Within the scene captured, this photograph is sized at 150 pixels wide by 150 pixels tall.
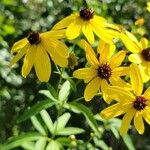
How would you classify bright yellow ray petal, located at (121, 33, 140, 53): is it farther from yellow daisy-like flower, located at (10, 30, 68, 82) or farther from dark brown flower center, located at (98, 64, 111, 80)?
yellow daisy-like flower, located at (10, 30, 68, 82)

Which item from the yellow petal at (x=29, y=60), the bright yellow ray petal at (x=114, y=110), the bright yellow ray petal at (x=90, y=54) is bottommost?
the bright yellow ray petal at (x=114, y=110)

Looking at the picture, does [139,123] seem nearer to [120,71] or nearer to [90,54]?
[120,71]

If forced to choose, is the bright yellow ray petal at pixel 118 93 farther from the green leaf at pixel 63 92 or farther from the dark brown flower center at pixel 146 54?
the green leaf at pixel 63 92

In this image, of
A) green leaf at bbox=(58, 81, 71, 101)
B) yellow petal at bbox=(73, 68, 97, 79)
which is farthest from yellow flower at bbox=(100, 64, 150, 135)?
green leaf at bbox=(58, 81, 71, 101)

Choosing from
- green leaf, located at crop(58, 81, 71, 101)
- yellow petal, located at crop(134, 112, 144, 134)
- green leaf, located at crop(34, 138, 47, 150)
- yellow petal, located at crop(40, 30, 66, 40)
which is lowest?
green leaf, located at crop(34, 138, 47, 150)

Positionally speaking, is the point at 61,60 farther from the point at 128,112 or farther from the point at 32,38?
the point at 128,112

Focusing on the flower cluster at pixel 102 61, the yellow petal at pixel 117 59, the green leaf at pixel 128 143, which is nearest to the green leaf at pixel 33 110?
the flower cluster at pixel 102 61
